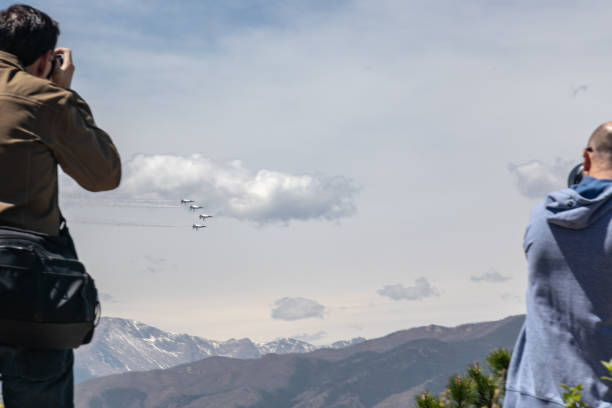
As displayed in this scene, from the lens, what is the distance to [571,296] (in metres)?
4.89

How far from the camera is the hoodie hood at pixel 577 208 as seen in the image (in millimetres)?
4898

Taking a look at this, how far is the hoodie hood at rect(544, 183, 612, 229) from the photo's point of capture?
4898 mm

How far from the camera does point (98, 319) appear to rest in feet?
13.1

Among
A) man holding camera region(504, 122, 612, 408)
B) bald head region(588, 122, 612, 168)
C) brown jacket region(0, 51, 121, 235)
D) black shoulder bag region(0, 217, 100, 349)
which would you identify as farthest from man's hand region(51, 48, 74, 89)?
bald head region(588, 122, 612, 168)

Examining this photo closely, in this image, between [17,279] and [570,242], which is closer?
[17,279]

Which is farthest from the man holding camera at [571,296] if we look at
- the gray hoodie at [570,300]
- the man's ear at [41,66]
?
the man's ear at [41,66]

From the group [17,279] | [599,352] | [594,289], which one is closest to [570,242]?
[594,289]

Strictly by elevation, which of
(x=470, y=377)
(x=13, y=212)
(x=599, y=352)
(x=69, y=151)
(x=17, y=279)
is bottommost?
(x=470, y=377)

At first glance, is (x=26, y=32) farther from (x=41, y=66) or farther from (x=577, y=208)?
(x=577, y=208)

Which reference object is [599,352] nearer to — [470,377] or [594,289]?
[594,289]

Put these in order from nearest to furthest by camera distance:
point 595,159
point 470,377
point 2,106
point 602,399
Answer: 1. point 2,106
2. point 602,399
3. point 595,159
4. point 470,377

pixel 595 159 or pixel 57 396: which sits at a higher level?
pixel 595 159

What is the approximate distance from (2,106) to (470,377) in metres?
10.5

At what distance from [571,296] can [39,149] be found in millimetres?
3451
